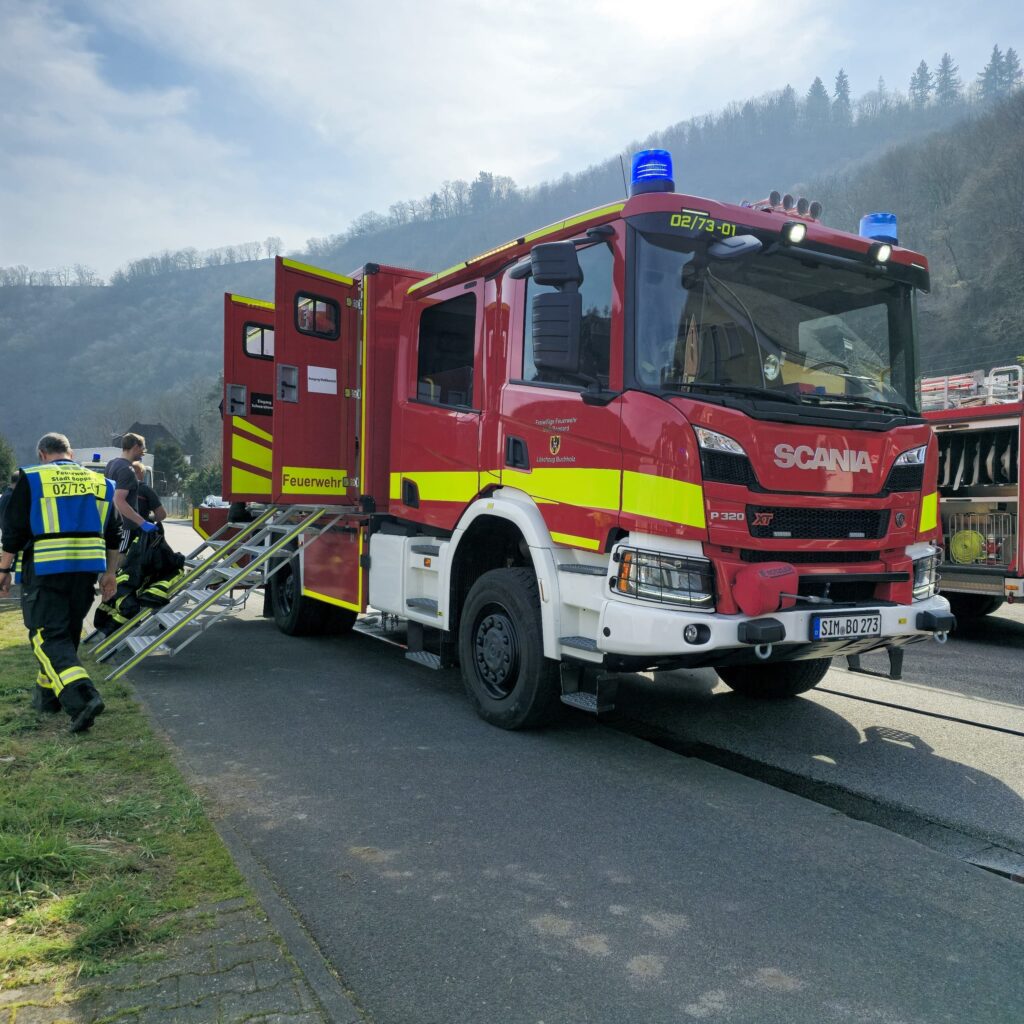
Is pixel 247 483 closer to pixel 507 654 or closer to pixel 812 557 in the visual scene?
pixel 507 654

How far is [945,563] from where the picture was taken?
9.01m

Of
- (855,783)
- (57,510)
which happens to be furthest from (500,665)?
(57,510)

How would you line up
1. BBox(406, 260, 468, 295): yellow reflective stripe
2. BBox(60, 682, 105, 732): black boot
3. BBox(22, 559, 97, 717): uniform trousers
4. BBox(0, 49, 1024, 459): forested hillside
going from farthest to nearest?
BBox(0, 49, 1024, 459): forested hillside → BBox(406, 260, 468, 295): yellow reflective stripe → BBox(22, 559, 97, 717): uniform trousers → BBox(60, 682, 105, 732): black boot

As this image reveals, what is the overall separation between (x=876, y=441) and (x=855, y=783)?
174 cm

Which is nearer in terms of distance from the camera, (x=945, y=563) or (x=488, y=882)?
(x=488, y=882)

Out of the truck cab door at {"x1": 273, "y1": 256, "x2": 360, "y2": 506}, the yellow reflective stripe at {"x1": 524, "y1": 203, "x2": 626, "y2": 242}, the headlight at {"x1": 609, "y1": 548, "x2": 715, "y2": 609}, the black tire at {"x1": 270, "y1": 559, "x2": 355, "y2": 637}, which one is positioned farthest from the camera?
the black tire at {"x1": 270, "y1": 559, "x2": 355, "y2": 637}

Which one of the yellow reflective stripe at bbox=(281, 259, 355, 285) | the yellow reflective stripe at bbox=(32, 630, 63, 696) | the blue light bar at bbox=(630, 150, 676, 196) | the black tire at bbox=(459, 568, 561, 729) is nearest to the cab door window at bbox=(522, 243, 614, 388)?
the blue light bar at bbox=(630, 150, 676, 196)

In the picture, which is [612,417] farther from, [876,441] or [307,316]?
[307,316]

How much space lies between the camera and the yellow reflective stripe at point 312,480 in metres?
7.18

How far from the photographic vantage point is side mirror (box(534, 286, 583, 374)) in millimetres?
4441

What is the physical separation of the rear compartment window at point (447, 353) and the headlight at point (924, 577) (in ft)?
9.31

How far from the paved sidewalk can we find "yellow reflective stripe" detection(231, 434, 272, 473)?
6805 mm

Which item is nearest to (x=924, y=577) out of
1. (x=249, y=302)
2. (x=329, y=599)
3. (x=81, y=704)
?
(x=329, y=599)

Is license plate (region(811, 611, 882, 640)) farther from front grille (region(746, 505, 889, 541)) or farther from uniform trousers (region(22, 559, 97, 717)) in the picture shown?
uniform trousers (region(22, 559, 97, 717))
